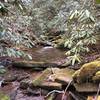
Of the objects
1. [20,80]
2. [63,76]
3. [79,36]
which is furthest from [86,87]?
[79,36]

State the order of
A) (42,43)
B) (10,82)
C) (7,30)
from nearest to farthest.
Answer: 1. (7,30)
2. (10,82)
3. (42,43)

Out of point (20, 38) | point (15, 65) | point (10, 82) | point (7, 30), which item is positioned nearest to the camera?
point (7, 30)

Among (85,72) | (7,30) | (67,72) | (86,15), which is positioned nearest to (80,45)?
(67,72)

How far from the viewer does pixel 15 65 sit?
7715 millimetres

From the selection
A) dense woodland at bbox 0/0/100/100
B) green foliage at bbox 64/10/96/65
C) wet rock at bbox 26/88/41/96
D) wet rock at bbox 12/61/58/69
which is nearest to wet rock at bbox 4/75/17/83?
dense woodland at bbox 0/0/100/100

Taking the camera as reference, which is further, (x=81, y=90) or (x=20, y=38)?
(x=20, y=38)

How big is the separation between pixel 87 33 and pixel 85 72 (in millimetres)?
2104

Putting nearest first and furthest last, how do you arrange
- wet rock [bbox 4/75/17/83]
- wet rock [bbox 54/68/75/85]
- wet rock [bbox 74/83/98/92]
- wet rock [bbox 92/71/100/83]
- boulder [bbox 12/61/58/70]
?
wet rock [bbox 92/71/100/83] → wet rock [bbox 74/83/98/92] → wet rock [bbox 54/68/75/85] → wet rock [bbox 4/75/17/83] → boulder [bbox 12/61/58/70]

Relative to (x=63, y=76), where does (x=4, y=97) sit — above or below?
below

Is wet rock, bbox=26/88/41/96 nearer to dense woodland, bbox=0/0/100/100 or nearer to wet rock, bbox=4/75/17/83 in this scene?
dense woodland, bbox=0/0/100/100

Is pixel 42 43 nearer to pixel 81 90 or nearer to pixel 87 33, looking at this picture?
pixel 87 33

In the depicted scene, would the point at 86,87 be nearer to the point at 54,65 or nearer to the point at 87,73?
the point at 87,73

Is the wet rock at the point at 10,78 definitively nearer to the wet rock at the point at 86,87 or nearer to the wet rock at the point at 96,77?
the wet rock at the point at 86,87

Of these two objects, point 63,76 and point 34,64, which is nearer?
point 63,76
